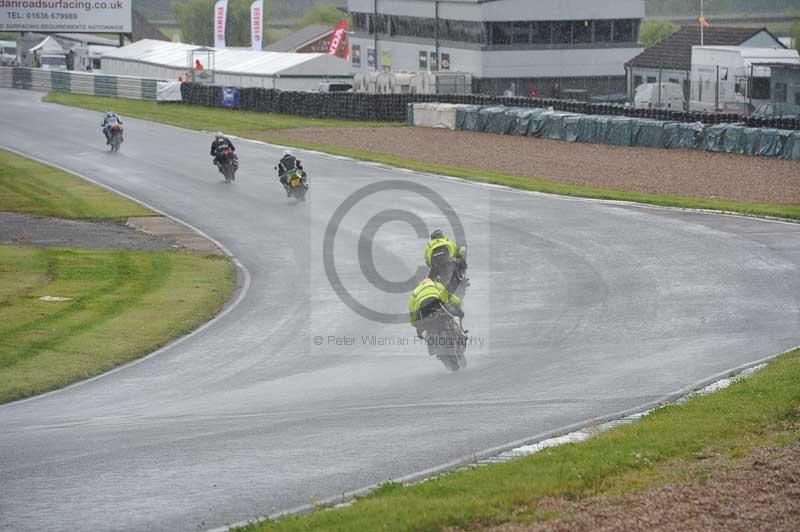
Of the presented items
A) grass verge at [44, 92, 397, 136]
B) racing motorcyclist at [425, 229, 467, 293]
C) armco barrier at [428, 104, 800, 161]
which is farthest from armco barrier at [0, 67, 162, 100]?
racing motorcyclist at [425, 229, 467, 293]

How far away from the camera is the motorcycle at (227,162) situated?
119ft

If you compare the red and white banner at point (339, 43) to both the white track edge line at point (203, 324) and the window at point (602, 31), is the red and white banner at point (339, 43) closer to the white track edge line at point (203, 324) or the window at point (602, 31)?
the window at point (602, 31)

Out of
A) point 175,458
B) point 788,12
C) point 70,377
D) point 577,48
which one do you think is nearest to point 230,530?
point 175,458

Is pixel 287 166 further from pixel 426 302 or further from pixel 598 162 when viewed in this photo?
pixel 426 302

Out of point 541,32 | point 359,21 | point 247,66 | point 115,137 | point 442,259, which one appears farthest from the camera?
point 359,21

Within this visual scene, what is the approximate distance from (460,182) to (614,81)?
140 ft

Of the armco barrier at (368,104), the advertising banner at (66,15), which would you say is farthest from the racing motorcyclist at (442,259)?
the advertising banner at (66,15)

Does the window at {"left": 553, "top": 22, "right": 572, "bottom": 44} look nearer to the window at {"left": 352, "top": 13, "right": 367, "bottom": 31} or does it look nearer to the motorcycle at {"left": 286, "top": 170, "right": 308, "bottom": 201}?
the window at {"left": 352, "top": 13, "right": 367, "bottom": 31}

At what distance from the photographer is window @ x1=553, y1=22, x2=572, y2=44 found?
73.2m

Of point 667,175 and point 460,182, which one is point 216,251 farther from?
point 667,175

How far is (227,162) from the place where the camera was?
36.3 metres

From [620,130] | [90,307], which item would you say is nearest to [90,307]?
[90,307]

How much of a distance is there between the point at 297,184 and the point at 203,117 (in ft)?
91.7

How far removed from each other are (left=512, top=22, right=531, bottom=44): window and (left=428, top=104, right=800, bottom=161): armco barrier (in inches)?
839
